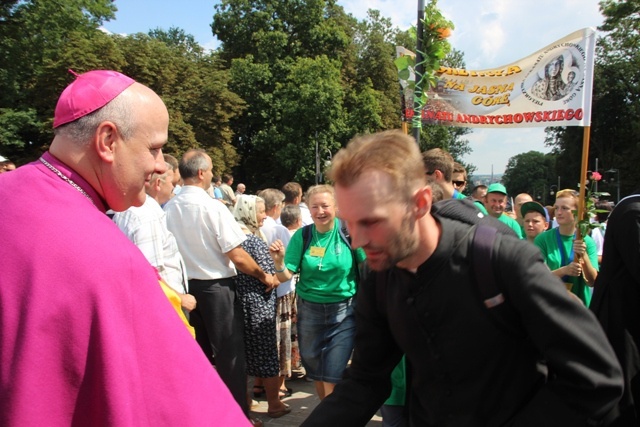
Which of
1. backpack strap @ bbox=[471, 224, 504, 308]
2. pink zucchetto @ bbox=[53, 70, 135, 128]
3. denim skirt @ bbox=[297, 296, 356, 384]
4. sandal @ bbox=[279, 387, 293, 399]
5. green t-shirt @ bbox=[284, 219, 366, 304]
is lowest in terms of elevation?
sandal @ bbox=[279, 387, 293, 399]

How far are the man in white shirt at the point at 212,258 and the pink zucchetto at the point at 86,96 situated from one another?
10.2 ft

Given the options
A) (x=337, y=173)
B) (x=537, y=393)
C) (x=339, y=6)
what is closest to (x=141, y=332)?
(x=337, y=173)

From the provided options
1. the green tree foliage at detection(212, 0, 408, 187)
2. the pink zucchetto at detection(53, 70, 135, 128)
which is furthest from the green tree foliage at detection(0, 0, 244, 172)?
the pink zucchetto at detection(53, 70, 135, 128)

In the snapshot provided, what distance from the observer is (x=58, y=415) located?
1.16 metres

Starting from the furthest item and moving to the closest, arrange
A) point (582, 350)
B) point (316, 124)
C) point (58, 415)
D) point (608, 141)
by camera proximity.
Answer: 1. point (608, 141)
2. point (316, 124)
3. point (582, 350)
4. point (58, 415)

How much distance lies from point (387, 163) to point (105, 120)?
0.83 m

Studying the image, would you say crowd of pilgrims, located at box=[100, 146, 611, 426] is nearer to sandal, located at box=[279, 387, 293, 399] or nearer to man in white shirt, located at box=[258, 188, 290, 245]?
sandal, located at box=[279, 387, 293, 399]

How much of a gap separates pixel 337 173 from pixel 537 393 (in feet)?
2.98

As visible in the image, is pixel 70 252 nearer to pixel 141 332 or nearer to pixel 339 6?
pixel 141 332

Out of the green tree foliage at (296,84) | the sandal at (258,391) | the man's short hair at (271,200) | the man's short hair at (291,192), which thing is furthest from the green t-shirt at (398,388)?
the green tree foliage at (296,84)

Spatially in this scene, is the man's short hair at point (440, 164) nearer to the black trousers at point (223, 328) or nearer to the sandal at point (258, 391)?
the black trousers at point (223, 328)

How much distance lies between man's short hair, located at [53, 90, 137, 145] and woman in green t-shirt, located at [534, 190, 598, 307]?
4.29 meters

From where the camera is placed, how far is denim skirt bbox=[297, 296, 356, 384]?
15.6 ft

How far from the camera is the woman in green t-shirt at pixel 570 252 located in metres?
4.90
